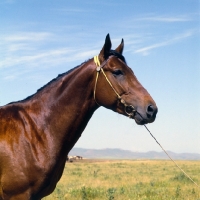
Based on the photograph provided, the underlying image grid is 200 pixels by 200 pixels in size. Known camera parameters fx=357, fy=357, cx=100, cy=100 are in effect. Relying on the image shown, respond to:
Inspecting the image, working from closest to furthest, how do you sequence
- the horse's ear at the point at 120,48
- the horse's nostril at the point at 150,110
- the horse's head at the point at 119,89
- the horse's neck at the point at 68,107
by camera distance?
the horse's nostril at the point at 150,110
the horse's head at the point at 119,89
the horse's neck at the point at 68,107
the horse's ear at the point at 120,48

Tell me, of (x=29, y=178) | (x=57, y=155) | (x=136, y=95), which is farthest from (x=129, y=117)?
(x=29, y=178)

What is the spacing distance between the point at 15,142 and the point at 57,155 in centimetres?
58

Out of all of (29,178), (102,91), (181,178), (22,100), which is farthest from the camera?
(181,178)

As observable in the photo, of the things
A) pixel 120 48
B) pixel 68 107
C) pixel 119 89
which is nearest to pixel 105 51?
pixel 120 48

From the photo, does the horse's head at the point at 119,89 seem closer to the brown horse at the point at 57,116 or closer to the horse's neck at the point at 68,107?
the brown horse at the point at 57,116

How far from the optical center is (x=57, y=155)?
4738 mm

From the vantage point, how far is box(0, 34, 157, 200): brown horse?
4551 mm

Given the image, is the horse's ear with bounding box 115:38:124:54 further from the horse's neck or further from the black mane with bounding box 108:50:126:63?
the horse's neck

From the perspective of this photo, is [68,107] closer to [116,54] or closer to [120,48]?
[116,54]

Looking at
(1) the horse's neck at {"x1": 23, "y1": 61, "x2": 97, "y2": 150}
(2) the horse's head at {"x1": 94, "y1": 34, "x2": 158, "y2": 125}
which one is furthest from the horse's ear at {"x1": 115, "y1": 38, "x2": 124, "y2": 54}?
(1) the horse's neck at {"x1": 23, "y1": 61, "x2": 97, "y2": 150}

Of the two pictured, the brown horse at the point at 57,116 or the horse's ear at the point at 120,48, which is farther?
the horse's ear at the point at 120,48

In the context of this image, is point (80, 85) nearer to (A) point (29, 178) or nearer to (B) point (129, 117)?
(B) point (129, 117)

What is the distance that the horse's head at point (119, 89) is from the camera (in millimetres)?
4625

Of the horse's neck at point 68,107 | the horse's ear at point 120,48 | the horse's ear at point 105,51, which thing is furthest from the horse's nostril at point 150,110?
the horse's ear at point 120,48
